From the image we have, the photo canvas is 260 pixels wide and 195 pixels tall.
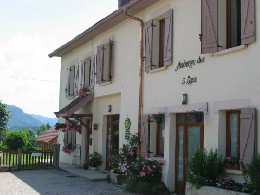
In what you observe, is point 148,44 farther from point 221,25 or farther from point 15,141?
point 15,141

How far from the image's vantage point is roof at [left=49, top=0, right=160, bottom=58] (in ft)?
43.4

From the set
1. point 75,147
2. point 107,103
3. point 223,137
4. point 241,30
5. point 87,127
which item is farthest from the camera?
point 75,147

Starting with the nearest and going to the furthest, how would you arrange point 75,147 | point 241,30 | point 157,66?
point 241,30 → point 157,66 → point 75,147

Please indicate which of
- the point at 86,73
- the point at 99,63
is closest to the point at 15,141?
the point at 86,73

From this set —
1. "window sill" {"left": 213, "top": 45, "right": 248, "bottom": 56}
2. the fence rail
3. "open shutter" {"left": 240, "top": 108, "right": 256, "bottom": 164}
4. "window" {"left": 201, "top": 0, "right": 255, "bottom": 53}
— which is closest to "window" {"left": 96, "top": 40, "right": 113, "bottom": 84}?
the fence rail

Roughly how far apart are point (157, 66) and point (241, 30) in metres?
4.03

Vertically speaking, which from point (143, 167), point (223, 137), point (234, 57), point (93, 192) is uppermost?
point (234, 57)

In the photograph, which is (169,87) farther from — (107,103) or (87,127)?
(87,127)

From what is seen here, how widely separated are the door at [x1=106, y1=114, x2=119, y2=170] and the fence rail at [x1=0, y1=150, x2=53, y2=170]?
11.3ft

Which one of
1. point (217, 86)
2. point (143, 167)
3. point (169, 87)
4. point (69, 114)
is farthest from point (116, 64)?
point (217, 86)

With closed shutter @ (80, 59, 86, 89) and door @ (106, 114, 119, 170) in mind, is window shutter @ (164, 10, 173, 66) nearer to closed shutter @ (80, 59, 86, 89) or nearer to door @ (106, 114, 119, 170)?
door @ (106, 114, 119, 170)

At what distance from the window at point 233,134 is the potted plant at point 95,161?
7.94m

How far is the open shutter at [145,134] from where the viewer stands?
1272 centimetres

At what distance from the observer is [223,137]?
32.2 feet
